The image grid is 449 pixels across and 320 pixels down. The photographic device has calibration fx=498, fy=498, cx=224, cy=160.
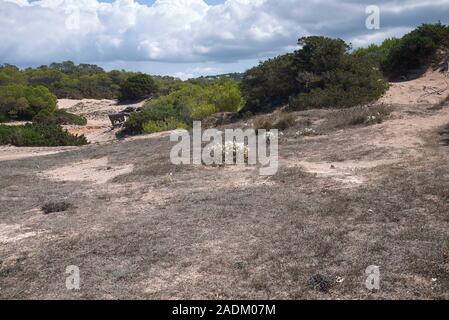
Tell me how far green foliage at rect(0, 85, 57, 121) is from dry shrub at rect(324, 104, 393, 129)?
2448 cm

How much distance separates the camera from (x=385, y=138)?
39.0 ft

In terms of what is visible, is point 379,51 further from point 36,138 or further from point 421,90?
point 36,138

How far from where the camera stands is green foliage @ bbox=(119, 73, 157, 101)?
4447 cm

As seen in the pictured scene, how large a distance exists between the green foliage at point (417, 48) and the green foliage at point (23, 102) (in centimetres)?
2279

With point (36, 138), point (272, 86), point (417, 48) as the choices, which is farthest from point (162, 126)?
point (417, 48)

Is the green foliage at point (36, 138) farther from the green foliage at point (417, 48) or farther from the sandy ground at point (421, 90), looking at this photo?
the green foliage at point (417, 48)

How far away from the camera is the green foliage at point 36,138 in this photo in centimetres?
2219

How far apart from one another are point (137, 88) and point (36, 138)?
22651mm

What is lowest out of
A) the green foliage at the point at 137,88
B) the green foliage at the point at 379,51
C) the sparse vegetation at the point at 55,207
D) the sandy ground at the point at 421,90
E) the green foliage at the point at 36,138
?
the sparse vegetation at the point at 55,207

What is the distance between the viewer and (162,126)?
23812 millimetres

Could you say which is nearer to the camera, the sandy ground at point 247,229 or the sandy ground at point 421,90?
the sandy ground at point 247,229

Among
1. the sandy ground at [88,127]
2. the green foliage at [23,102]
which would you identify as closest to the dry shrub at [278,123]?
the sandy ground at [88,127]
